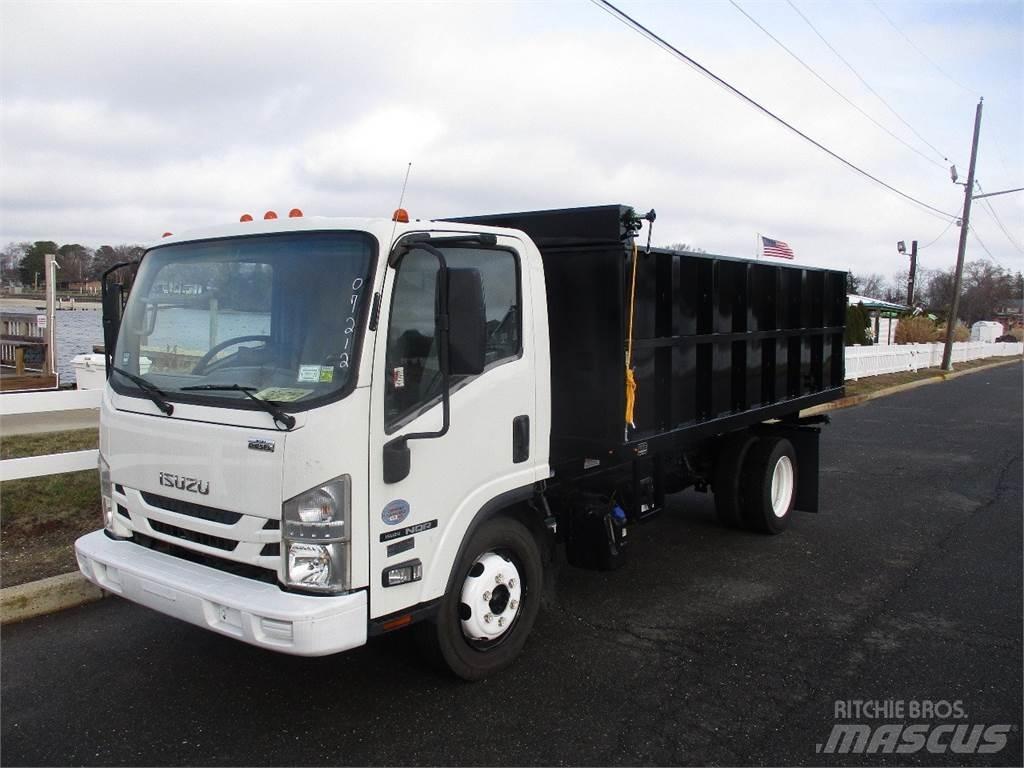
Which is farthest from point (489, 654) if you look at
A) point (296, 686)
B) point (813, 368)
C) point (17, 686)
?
point (813, 368)

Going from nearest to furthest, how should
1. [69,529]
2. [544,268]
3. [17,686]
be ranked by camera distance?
[17,686] < [544,268] < [69,529]

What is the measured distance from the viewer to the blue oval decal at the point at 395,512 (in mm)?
3451

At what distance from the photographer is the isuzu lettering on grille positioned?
138 inches

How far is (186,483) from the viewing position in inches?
142

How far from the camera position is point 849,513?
7.83 meters

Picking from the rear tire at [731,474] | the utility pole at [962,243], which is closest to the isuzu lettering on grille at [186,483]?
the rear tire at [731,474]

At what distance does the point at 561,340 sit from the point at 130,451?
7.80 feet

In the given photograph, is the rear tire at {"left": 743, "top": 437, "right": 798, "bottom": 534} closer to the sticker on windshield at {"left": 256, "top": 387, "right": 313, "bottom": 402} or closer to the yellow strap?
the yellow strap

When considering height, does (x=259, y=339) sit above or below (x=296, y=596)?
above

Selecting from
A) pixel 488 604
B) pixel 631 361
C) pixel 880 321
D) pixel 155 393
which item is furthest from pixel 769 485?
pixel 880 321

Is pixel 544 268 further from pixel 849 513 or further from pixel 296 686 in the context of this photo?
pixel 849 513

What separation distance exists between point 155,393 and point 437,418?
1.34m

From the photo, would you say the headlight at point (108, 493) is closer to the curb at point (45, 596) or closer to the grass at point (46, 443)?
the curb at point (45, 596)

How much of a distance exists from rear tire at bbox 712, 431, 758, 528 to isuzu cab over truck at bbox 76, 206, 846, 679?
5.80ft
